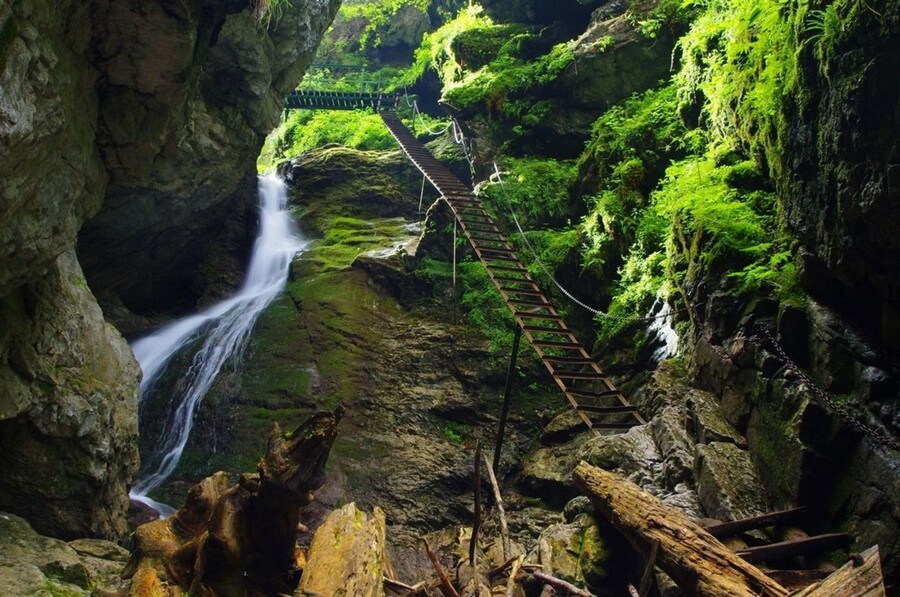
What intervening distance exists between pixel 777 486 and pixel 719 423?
114 centimetres

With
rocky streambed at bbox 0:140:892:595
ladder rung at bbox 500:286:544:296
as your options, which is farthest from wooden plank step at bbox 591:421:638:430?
ladder rung at bbox 500:286:544:296

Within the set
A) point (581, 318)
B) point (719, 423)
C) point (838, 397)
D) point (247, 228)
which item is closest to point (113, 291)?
point (247, 228)

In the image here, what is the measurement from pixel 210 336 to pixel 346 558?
10.0 meters

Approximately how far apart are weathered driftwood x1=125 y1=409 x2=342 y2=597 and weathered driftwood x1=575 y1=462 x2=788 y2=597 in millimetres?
2874

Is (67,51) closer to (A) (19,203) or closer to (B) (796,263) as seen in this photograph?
(A) (19,203)

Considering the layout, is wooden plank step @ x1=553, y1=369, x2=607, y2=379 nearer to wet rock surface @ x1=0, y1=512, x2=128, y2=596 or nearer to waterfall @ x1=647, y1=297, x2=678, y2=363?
waterfall @ x1=647, y1=297, x2=678, y2=363

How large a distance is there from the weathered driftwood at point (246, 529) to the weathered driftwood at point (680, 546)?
287 centimetres

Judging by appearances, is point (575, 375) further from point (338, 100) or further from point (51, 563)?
point (338, 100)

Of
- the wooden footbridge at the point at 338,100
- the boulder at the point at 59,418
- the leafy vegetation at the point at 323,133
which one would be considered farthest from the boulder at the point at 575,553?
the wooden footbridge at the point at 338,100

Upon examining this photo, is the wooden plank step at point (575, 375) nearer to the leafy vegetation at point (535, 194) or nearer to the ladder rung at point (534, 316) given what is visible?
the ladder rung at point (534, 316)

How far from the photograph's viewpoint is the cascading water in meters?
10.7

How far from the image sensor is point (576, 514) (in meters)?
7.02

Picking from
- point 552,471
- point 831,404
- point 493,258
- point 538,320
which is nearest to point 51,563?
point 552,471

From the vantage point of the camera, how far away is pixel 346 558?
484cm
